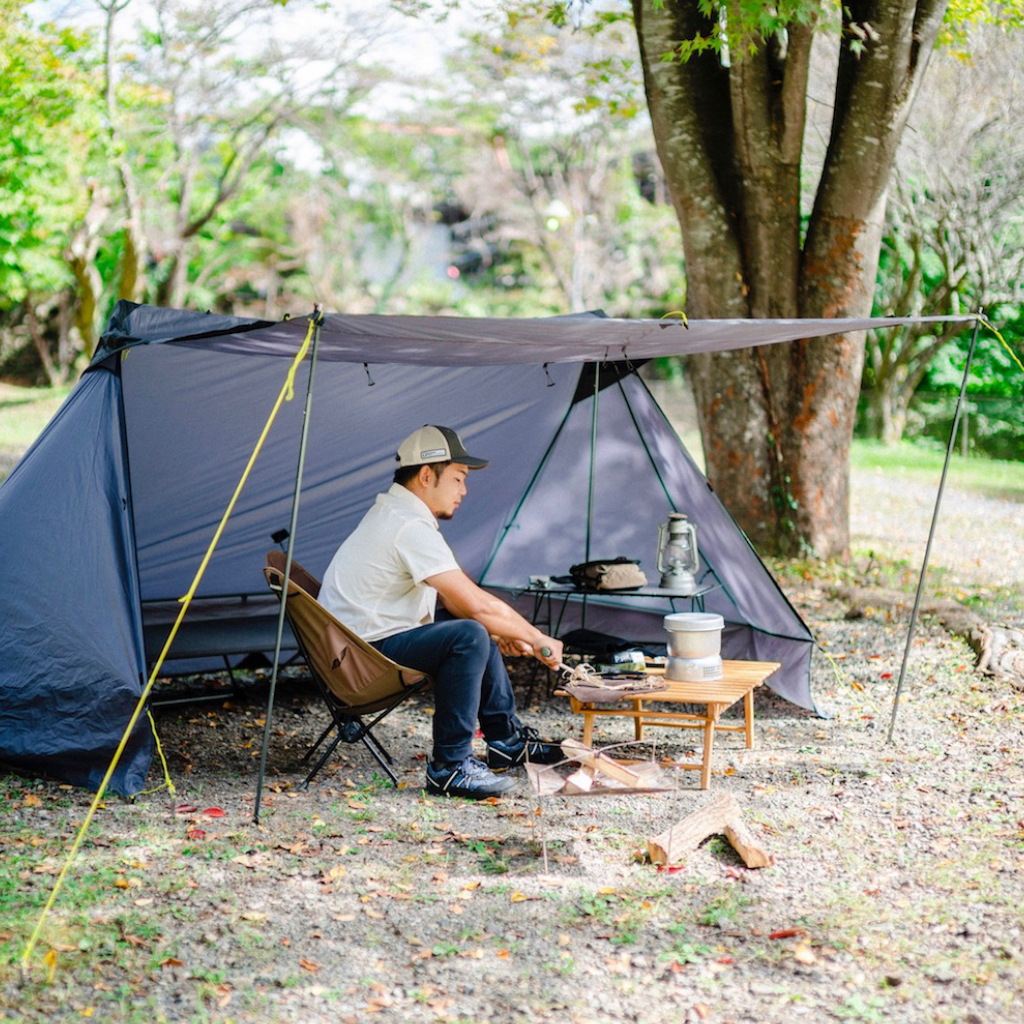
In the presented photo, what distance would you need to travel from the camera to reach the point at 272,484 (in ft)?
19.3

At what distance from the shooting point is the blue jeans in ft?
13.3

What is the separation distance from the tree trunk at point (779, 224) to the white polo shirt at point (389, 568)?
347 cm

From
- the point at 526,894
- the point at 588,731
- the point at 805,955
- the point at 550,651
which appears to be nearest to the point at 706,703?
the point at 588,731

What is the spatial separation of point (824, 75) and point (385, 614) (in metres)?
11.2

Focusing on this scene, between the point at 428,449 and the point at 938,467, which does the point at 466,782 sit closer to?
the point at 428,449

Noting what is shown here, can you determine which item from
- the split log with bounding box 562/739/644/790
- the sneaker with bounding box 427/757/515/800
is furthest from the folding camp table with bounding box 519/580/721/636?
the split log with bounding box 562/739/644/790

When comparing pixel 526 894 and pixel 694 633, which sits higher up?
pixel 694 633

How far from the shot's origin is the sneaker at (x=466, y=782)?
13.3 feet

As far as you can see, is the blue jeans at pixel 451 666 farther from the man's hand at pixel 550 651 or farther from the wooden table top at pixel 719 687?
the wooden table top at pixel 719 687

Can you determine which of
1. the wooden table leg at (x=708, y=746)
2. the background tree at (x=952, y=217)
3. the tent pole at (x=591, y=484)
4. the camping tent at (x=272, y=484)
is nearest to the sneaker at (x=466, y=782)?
the wooden table leg at (x=708, y=746)

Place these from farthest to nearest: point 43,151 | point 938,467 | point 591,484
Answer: point 938,467, point 43,151, point 591,484

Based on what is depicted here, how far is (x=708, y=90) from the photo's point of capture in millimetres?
6988

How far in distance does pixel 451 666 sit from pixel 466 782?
0.39 m

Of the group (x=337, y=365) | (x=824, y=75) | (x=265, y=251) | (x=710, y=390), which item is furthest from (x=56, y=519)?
(x=265, y=251)
